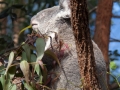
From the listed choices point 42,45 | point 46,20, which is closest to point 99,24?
point 46,20

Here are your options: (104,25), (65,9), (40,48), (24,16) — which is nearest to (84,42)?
(40,48)

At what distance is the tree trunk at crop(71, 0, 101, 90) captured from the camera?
91 cm

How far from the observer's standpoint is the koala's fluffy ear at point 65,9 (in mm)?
1320

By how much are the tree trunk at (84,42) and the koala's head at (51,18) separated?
375 millimetres

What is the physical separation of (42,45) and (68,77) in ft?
0.82

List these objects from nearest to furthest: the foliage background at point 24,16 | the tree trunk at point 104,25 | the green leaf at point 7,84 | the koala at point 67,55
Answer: the green leaf at point 7,84, the koala at point 67,55, the foliage background at point 24,16, the tree trunk at point 104,25

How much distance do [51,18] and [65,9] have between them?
16 centimetres

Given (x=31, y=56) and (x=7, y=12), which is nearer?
(x=31, y=56)

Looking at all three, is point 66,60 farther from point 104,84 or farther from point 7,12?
point 7,12

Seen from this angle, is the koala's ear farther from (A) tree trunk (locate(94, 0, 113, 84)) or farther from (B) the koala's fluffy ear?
(A) tree trunk (locate(94, 0, 113, 84))

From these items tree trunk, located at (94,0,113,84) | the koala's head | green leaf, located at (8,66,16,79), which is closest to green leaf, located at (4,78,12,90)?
green leaf, located at (8,66,16,79)

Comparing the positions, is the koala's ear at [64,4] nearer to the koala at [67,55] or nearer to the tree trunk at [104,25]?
the koala at [67,55]

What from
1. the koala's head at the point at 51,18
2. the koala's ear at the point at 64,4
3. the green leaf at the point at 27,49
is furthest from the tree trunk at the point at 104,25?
the green leaf at the point at 27,49

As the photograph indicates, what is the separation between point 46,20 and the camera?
60.2 inches
